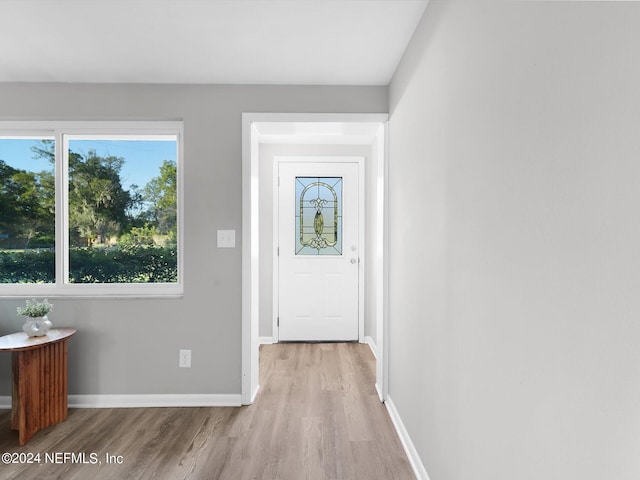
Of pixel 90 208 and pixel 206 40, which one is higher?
pixel 206 40

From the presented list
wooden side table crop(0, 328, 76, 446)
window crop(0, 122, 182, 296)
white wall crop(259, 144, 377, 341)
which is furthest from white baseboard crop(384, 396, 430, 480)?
wooden side table crop(0, 328, 76, 446)

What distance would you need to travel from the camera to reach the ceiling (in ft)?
6.03

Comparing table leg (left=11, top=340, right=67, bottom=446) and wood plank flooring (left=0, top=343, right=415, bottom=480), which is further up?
table leg (left=11, top=340, right=67, bottom=446)

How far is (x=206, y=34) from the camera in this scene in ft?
6.77

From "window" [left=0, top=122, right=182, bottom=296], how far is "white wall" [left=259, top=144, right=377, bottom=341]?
53.5 inches

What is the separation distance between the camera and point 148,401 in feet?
8.89

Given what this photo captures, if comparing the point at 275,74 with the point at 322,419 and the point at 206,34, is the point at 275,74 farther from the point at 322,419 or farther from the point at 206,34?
the point at 322,419

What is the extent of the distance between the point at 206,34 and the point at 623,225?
84.5 inches

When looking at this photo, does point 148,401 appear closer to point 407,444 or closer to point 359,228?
point 407,444

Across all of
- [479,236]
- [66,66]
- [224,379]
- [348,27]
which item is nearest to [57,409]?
[224,379]

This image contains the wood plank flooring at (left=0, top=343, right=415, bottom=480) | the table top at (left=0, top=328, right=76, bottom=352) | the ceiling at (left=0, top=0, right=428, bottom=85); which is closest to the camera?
the ceiling at (left=0, top=0, right=428, bottom=85)

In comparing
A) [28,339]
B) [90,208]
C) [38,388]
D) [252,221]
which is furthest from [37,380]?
[252,221]

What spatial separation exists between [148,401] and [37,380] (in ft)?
2.34

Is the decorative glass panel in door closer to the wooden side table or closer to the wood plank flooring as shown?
the wood plank flooring
